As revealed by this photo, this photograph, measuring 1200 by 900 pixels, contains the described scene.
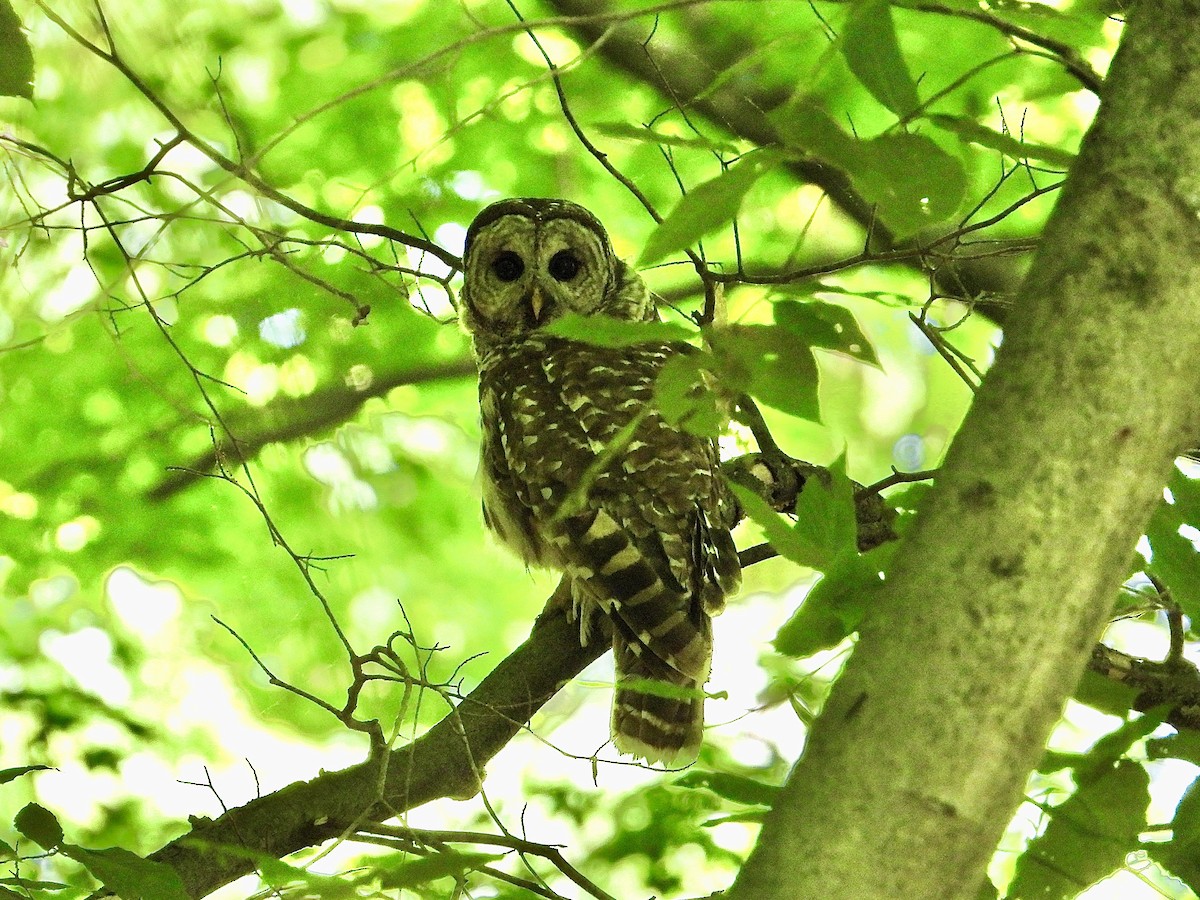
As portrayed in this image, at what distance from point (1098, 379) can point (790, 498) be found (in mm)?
1966

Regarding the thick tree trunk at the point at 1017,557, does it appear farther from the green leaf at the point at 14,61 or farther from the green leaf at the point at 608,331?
the green leaf at the point at 14,61

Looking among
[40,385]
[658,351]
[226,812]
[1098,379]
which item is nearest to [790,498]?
[658,351]

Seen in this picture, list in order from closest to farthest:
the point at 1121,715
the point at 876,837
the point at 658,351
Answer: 1. the point at 876,837
2. the point at 1121,715
3. the point at 658,351

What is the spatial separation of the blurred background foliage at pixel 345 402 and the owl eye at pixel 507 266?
6.6 inches

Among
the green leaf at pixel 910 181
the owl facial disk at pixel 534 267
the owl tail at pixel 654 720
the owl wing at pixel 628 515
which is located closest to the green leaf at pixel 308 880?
the green leaf at pixel 910 181

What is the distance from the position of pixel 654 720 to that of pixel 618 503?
23.7 inches

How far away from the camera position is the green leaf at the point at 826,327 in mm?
1081

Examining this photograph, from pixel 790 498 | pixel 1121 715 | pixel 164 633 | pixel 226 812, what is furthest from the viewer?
pixel 164 633

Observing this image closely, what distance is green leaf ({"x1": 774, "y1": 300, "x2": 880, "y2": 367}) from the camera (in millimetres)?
1081

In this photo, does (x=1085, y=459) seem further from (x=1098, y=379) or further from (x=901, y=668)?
(x=901, y=668)

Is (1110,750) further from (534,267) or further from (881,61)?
(534,267)

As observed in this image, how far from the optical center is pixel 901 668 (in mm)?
894

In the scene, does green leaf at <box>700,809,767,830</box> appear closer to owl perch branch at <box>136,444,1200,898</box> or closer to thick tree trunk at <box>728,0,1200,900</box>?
thick tree trunk at <box>728,0,1200,900</box>

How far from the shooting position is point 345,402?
4363 millimetres
